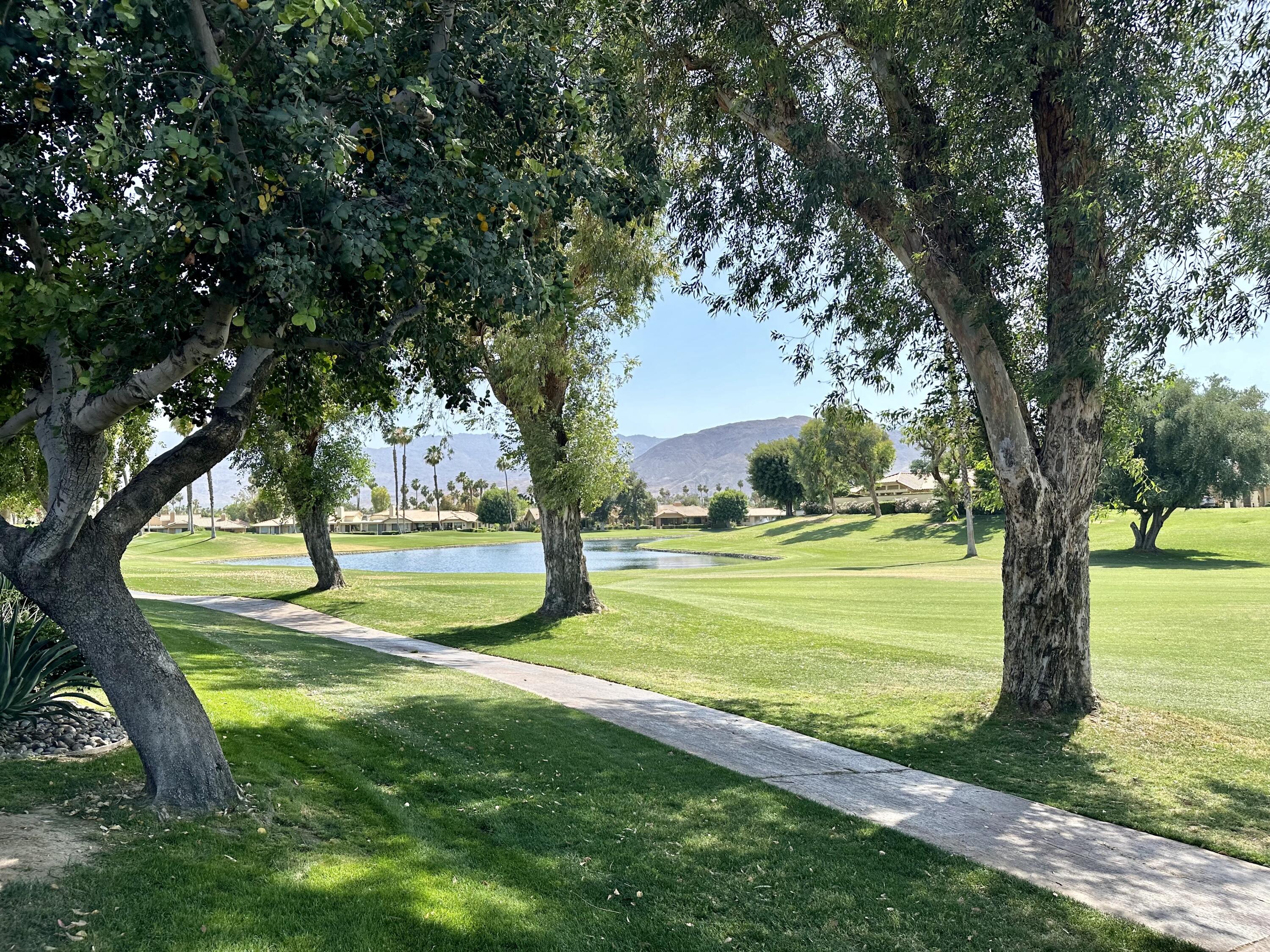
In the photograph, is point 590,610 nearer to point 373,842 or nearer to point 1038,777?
point 1038,777

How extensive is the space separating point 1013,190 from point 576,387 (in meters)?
10.7

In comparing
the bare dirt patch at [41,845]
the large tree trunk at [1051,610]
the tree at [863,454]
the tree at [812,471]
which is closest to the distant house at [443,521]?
the tree at [812,471]

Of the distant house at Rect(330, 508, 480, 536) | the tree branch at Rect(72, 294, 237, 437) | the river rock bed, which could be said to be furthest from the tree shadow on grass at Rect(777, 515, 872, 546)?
the tree branch at Rect(72, 294, 237, 437)

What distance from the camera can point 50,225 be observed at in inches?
215

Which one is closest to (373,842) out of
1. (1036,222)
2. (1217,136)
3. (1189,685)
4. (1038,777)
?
(1038,777)

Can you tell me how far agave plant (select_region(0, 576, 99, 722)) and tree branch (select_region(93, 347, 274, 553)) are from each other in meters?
1.60

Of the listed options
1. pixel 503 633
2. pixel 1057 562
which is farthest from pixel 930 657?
pixel 503 633

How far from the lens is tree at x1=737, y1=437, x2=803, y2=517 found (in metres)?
95.8

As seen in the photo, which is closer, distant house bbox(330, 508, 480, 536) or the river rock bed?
the river rock bed

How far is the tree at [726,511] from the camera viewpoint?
10162 centimetres

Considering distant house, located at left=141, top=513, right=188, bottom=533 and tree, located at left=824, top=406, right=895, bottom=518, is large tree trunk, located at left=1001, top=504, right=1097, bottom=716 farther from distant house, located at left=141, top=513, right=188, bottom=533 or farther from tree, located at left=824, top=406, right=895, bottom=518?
distant house, located at left=141, top=513, right=188, bottom=533

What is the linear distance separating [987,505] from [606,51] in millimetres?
11246

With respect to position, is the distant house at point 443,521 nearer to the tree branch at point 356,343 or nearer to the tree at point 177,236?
the tree branch at point 356,343

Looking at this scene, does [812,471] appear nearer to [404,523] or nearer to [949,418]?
[949,418]
